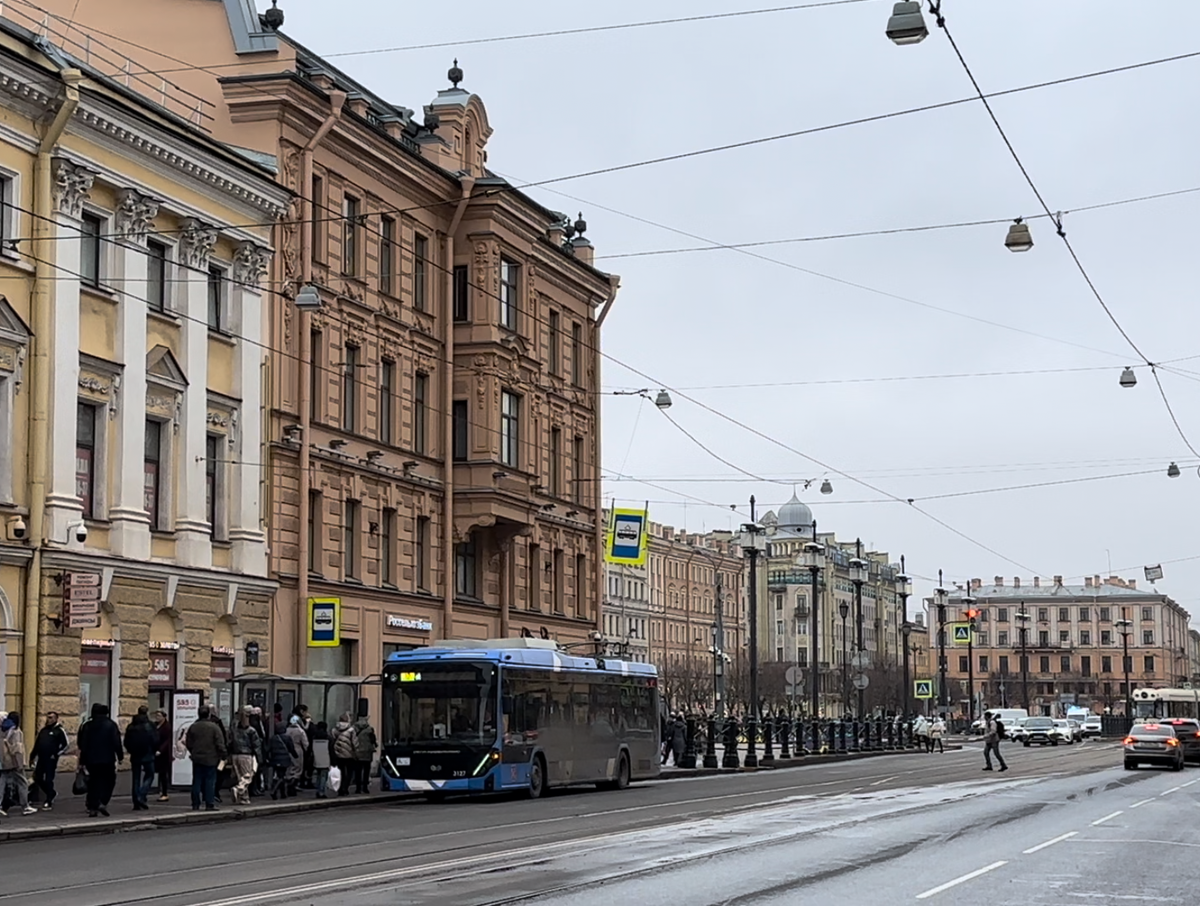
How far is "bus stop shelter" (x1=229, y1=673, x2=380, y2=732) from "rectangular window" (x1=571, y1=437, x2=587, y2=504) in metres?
19.7

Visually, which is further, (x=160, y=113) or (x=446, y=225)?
(x=446, y=225)

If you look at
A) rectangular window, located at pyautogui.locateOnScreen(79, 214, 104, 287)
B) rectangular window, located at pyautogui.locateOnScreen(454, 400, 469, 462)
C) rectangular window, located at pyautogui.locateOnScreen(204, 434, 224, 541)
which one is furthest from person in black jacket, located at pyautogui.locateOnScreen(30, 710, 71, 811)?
rectangular window, located at pyautogui.locateOnScreen(454, 400, 469, 462)

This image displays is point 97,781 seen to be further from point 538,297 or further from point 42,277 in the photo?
point 538,297

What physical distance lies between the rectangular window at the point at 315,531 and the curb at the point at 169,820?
8830mm

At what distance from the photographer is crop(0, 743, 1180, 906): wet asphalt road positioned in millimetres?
16078

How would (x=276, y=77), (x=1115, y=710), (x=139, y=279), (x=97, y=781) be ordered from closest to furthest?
(x=97, y=781) < (x=139, y=279) < (x=276, y=77) < (x=1115, y=710)

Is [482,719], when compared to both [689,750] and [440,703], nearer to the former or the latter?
[440,703]

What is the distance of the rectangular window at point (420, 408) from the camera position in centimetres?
4638

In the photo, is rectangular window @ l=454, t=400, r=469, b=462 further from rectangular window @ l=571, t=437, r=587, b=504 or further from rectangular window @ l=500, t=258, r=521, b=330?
rectangular window @ l=571, t=437, r=587, b=504

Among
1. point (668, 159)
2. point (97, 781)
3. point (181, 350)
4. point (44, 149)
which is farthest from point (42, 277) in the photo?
point (668, 159)

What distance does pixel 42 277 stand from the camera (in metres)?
31.3

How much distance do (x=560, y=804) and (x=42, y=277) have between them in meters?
12.3

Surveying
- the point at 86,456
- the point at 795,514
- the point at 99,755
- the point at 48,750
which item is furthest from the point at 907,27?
the point at 795,514

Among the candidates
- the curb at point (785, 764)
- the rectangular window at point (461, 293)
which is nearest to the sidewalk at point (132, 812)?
the curb at point (785, 764)
